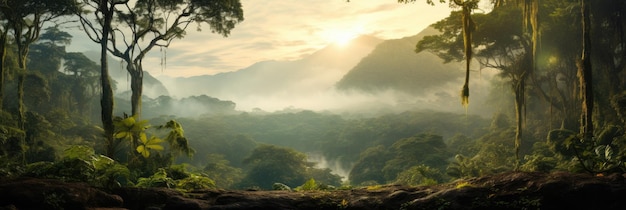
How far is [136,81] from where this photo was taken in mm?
21672

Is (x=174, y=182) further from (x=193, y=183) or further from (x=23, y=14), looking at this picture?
(x=23, y=14)

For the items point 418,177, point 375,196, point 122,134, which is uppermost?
point 122,134

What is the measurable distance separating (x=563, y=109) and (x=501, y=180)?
27751 mm

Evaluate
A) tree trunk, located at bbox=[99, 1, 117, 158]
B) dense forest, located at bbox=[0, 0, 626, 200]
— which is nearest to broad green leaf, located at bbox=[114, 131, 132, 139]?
dense forest, located at bbox=[0, 0, 626, 200]

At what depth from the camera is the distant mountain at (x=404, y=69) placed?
439 feet

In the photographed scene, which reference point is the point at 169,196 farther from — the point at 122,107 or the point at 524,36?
the point at 122,107

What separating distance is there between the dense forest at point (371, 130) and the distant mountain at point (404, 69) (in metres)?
64.5

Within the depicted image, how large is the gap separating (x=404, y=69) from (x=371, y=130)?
2987 inches

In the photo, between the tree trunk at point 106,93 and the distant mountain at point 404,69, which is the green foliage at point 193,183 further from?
the distant mountain at point 404,69

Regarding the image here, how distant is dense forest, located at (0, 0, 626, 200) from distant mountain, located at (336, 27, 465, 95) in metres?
64.5

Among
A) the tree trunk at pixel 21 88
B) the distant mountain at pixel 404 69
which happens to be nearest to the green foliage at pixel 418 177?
the tree trunk at pixel 21 88

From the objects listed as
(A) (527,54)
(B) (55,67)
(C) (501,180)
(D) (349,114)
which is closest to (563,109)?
(A) (527,54)

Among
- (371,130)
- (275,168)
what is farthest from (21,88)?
(371,130)

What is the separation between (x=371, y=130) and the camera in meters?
72.2
